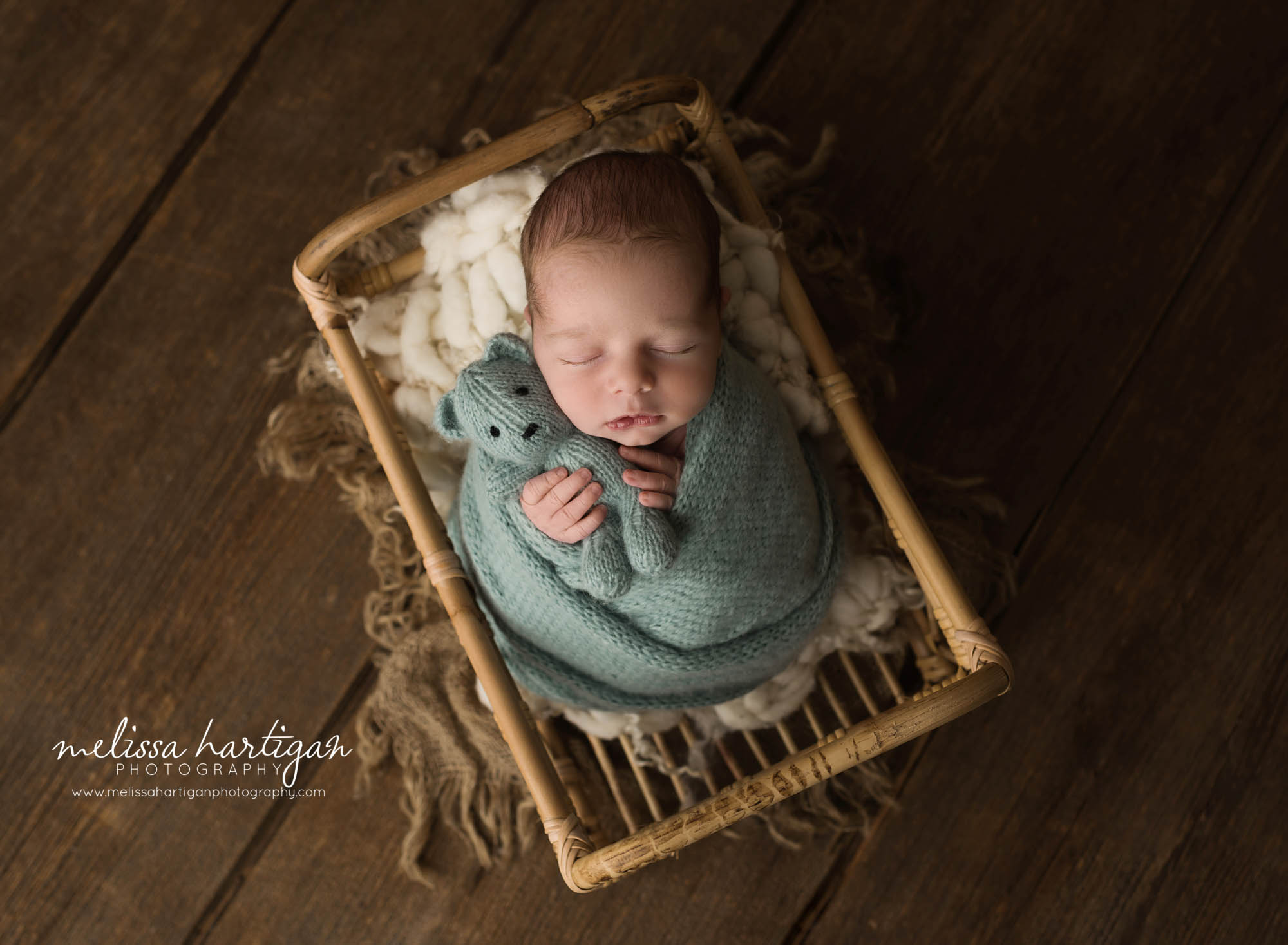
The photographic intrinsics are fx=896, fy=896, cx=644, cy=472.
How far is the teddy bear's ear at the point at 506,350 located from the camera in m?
0.82

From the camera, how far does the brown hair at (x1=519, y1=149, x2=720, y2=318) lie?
2.35ft

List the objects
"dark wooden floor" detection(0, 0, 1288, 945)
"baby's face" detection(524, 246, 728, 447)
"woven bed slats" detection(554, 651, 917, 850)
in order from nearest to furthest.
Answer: "baby's face" detection(524, 246, 728, 447) → "woven bed slats" detection(554, 651, 917, 850) → "dark wooden floor" detection(0, 0, 1288, 945)

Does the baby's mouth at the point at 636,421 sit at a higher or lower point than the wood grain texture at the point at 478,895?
higher

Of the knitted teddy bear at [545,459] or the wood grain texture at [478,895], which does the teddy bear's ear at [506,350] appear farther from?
the wood grain texture at [478,895]

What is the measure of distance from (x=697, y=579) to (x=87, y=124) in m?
1.00

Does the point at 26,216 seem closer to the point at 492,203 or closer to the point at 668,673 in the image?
the point at 492,203

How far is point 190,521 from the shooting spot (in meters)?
1.12

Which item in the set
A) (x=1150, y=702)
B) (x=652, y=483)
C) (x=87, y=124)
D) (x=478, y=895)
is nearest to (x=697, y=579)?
(x=652, y=483)

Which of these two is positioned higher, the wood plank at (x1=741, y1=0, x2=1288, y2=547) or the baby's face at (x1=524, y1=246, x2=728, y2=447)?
the wood plank at (x1=741, y1=0, x2=1288, y2=547)

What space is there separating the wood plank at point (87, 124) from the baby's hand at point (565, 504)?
0.74m

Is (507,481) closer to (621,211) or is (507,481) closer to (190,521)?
(621,211)

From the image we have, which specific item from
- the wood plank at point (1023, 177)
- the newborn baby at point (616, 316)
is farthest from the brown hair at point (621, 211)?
the wood plank at point (1023, 177)

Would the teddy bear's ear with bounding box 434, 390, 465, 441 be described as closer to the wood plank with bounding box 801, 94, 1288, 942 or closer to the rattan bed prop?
the rattan bed prop

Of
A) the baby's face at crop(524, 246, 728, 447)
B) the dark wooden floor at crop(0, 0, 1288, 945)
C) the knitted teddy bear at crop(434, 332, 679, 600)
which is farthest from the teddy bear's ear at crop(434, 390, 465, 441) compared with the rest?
the dark wooden floor at crop(0, 0, 1288, 945)
